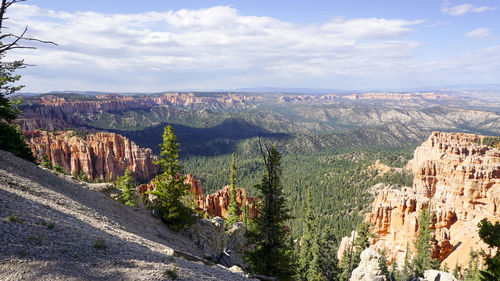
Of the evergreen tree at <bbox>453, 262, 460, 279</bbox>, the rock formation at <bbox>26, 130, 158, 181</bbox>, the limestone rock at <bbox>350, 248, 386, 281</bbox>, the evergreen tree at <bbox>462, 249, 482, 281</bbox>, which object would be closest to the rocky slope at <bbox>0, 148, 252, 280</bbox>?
the limestone rock at <bbox>350, 248, 386, 281</bbox>

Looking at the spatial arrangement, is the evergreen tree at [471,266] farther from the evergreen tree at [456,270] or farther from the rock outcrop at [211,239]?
the rock outcrop at [211,239]

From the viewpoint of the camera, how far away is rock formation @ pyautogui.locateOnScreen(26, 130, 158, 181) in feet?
321

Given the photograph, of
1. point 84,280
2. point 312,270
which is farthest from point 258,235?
point 312,270

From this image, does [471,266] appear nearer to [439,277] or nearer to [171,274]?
[439,277]

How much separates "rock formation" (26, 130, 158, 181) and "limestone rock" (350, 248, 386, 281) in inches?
3711

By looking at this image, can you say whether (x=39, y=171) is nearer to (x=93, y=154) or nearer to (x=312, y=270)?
(x=312, y=270)

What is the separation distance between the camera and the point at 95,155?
10775 centimetres

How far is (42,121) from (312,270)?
184 m

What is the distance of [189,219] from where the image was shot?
2534 cm

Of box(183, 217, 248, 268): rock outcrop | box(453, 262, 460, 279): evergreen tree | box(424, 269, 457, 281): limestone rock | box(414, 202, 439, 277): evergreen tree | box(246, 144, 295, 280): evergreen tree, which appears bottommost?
box(453, 262, 460, 279): evergreen tree

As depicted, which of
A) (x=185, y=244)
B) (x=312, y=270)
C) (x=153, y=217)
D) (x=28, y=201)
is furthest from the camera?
(x=312, y=270)

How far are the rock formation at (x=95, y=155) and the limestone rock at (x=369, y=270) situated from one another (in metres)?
94.3

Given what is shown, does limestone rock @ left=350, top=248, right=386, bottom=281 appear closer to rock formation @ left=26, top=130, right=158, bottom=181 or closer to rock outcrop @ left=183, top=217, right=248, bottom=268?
rock outcrop @ left=183, top=217, right=248, bottom=268

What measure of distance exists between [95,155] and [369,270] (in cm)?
11132
